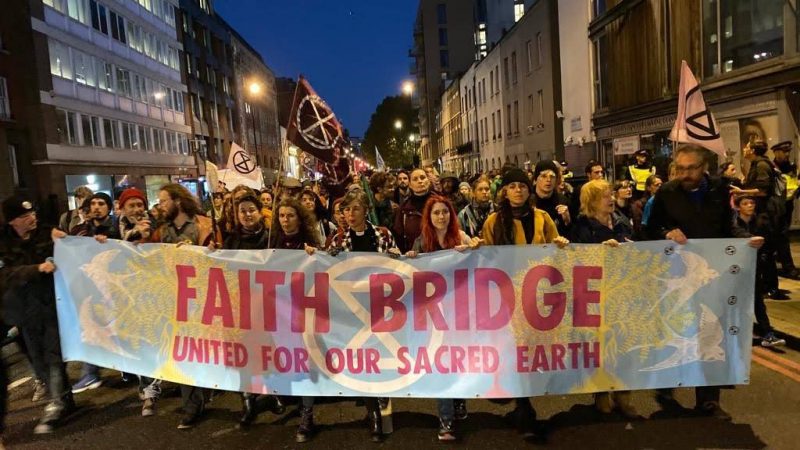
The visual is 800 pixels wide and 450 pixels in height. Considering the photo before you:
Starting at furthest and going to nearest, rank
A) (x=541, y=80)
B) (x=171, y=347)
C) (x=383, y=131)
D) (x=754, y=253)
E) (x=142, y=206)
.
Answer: (x=383, y=131) → (x=541, y=80) → (x=142, y=206) → (x=171, y=347) → (x=754, y=253)

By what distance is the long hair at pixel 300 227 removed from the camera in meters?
5.03

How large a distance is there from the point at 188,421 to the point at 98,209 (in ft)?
7.91

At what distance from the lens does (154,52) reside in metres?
38.4

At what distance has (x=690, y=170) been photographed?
4.59m

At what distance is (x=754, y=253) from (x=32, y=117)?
2836cm

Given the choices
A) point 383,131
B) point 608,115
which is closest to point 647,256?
point 608,115

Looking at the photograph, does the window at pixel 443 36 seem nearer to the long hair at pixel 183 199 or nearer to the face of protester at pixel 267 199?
the face of protester at pixel 267 199

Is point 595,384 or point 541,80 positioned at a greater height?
point 541,80

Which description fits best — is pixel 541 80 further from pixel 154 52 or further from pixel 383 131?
pixel 383 131

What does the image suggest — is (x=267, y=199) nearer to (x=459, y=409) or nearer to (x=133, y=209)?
(x=133, y=209)

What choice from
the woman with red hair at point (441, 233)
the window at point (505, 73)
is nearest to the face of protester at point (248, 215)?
the woman with red hair at point (441, 233)

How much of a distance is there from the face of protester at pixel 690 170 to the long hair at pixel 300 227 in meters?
3.01

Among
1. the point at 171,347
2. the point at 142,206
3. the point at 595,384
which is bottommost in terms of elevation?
the point at 595,384

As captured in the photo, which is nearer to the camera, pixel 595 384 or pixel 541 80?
pixel 595 384
